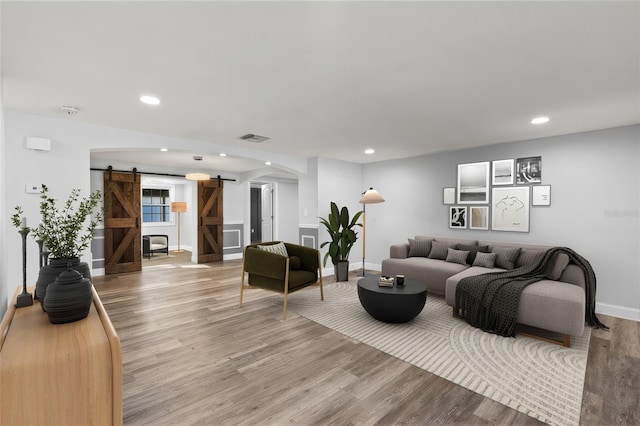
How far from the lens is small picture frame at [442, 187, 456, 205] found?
17.3ft

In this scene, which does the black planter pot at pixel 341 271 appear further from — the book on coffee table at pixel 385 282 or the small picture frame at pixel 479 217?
the small picture frame at pixel 479 217

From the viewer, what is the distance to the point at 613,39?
185cm

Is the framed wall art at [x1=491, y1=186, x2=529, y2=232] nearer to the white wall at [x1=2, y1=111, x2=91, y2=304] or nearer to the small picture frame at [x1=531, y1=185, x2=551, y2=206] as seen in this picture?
the small picture frame at [x1=531, y1=185, x2=551, y2=206]

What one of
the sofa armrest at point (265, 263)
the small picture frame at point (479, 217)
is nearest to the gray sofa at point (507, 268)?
the small picture frame at point (479, 217)

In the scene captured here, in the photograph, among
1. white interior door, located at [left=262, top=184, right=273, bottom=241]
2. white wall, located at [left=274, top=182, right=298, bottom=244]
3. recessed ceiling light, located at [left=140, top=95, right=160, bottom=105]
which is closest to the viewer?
recessed ceiling light, located at [left=140, top=95, right=160, bottom=105]

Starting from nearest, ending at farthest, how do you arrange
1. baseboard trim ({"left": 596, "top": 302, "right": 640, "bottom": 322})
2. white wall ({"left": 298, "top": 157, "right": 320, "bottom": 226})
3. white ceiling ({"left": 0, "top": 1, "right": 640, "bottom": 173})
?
white ceiling ({"left": 0, "top": 1, "right": 640, "bottom": 173}) → baseboard trim ({"left": 596, "top": 302, "right": 640, "bottom": 322}) → white wall ({"left": 298, "top": 157, "right": 320, "bottom": 226})

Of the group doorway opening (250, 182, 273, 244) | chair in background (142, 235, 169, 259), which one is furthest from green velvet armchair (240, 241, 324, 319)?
doorway opening (250, 182, 273, 244)

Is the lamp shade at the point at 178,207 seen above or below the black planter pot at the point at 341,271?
above

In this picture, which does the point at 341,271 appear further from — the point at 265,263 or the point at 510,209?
the point at 510,209

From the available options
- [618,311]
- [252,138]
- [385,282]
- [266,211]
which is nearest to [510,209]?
[618,311]

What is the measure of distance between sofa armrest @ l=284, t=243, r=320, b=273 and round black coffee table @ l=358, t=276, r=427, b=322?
876 mm

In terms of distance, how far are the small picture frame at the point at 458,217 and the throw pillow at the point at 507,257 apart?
93 cm

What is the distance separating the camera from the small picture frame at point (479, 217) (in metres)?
4.90

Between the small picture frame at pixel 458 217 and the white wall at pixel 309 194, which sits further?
the white wall at pixel 309 194
